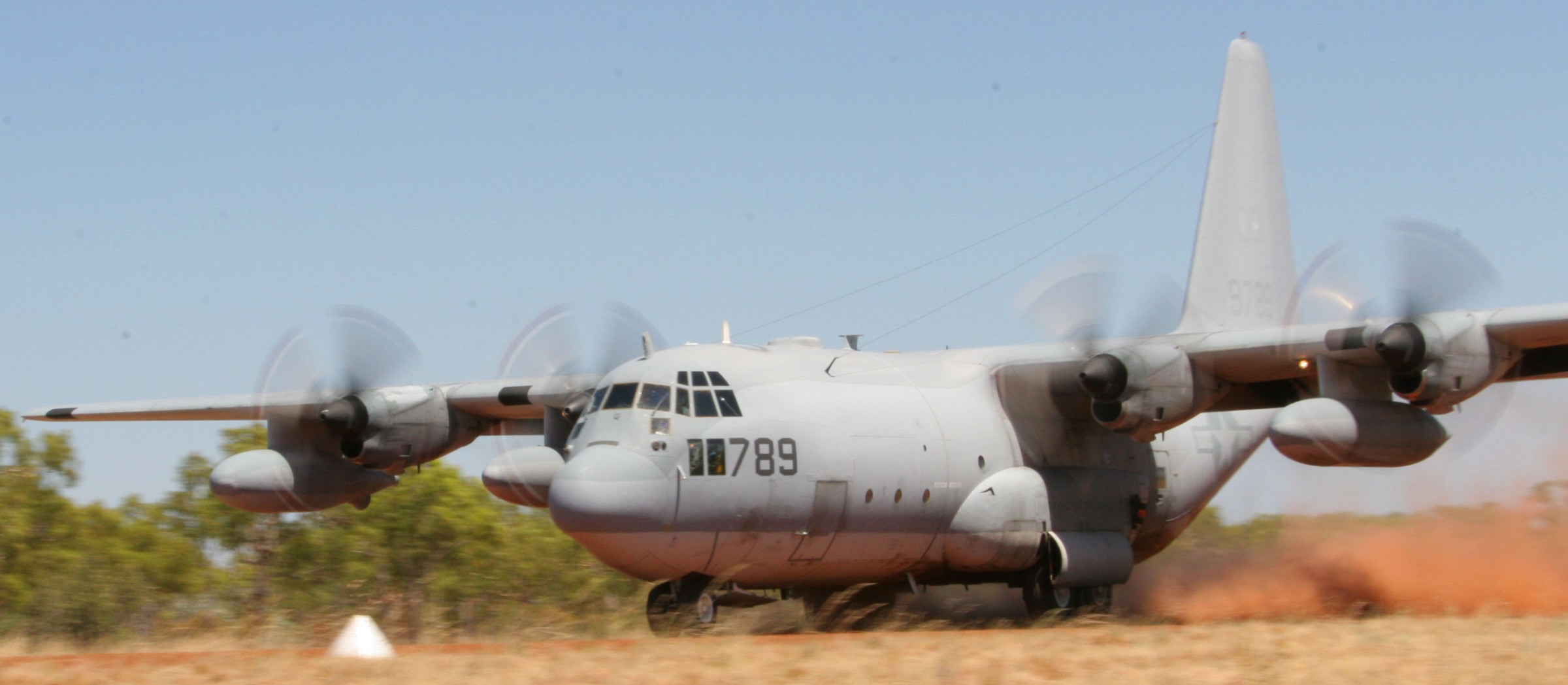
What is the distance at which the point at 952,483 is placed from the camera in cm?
1681

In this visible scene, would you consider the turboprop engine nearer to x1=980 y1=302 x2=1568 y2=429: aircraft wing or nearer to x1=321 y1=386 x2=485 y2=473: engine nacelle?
x1=321 y1=386 x2=485 y2=473: engine nacelle

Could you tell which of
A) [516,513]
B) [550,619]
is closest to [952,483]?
[550,619]

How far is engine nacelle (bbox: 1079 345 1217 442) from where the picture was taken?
54.0 feet

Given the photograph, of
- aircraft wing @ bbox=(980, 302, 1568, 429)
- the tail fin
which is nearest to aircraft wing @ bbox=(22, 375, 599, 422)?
aircraft wing @ bbox=(980, 302, 1568, 429)

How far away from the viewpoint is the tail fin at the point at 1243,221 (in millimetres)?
22062

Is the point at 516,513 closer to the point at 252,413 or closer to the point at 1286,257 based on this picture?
the point at 252,413

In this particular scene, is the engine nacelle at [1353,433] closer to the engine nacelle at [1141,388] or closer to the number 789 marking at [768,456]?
the engine nacelle at [1141,388]

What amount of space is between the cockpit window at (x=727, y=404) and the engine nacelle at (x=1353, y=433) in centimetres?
545

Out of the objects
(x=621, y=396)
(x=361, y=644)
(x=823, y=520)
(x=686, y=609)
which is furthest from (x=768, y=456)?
(x=361, y=644)

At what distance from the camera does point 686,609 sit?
15.1 m

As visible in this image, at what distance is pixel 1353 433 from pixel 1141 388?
215 centimetres

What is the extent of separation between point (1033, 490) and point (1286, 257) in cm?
816

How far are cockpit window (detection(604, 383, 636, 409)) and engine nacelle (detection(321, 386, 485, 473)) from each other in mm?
5282

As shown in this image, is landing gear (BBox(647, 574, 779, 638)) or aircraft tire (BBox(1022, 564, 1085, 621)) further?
aircraft tire (BBox(1022, 564, 1085, 621))
